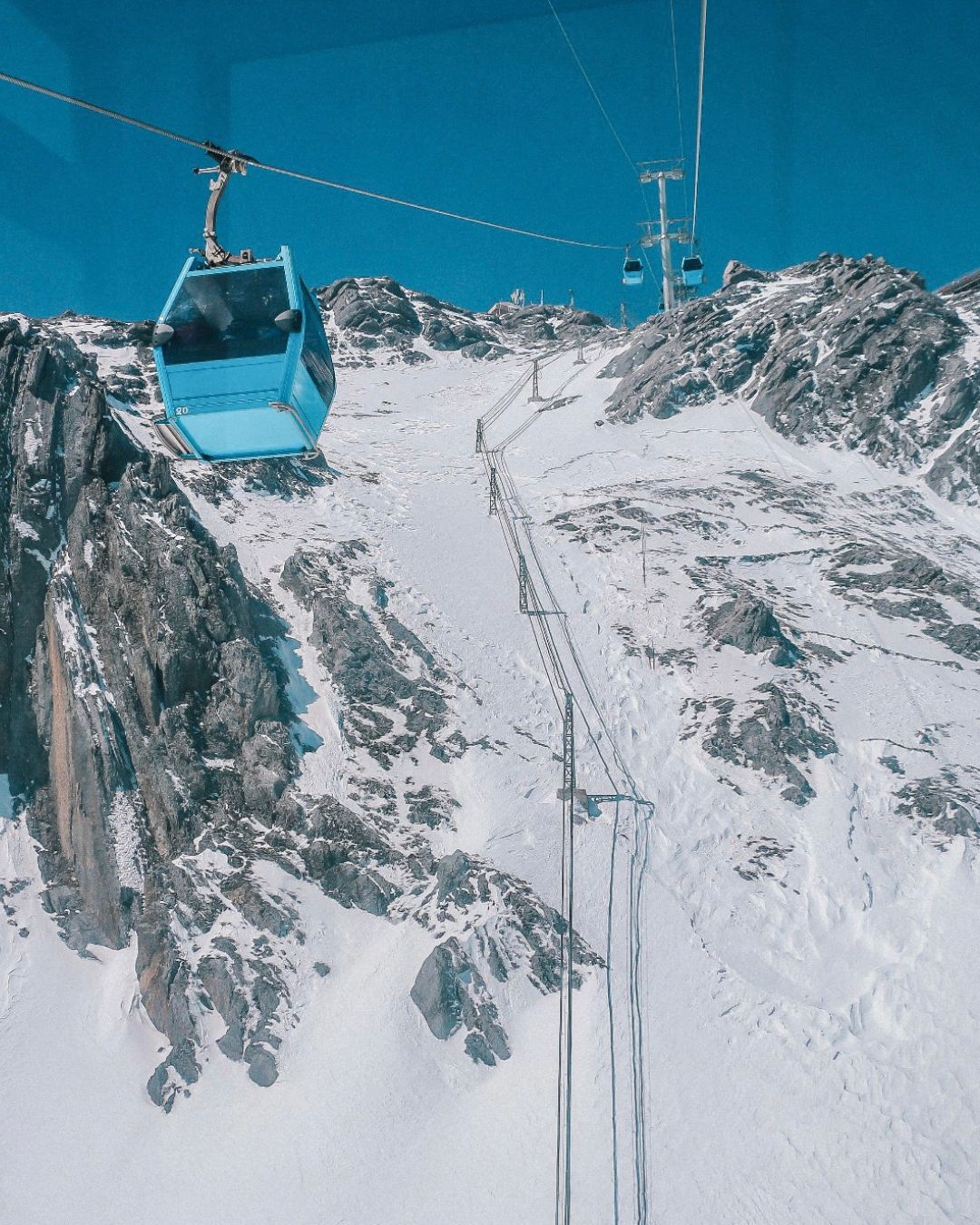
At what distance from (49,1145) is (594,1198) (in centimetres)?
1103

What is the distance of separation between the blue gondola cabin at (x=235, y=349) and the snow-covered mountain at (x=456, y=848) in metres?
13.4

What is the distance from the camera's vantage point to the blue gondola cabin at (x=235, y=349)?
42.7ft

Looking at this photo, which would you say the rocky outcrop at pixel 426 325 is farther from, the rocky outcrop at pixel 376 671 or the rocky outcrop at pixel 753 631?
the rocky outcrop at pixel 753 631

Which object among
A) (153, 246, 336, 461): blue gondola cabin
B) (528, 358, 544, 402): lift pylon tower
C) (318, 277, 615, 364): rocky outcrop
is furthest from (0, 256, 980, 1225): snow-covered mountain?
(318, 277, 615, 364): rocky outcrop

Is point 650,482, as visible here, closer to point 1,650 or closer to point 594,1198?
point 1,650

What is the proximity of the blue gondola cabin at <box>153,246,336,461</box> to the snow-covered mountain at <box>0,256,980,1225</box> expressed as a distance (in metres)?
13.4

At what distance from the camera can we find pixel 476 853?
950 inches

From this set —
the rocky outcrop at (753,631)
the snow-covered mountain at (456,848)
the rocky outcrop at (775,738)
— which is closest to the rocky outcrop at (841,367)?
the snow-covered mountain at (456,848)

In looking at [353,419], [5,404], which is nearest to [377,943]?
[5,404]

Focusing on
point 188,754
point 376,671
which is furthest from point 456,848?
point 188,754

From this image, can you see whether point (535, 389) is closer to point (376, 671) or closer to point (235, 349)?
point (376, 671)

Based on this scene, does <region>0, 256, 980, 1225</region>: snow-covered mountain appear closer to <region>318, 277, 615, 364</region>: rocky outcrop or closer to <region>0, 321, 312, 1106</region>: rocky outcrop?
<region>0, 321, 312, 1106</region>: rocky outcrop

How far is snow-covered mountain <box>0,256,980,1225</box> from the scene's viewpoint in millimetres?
19297

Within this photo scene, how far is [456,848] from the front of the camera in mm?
24672
